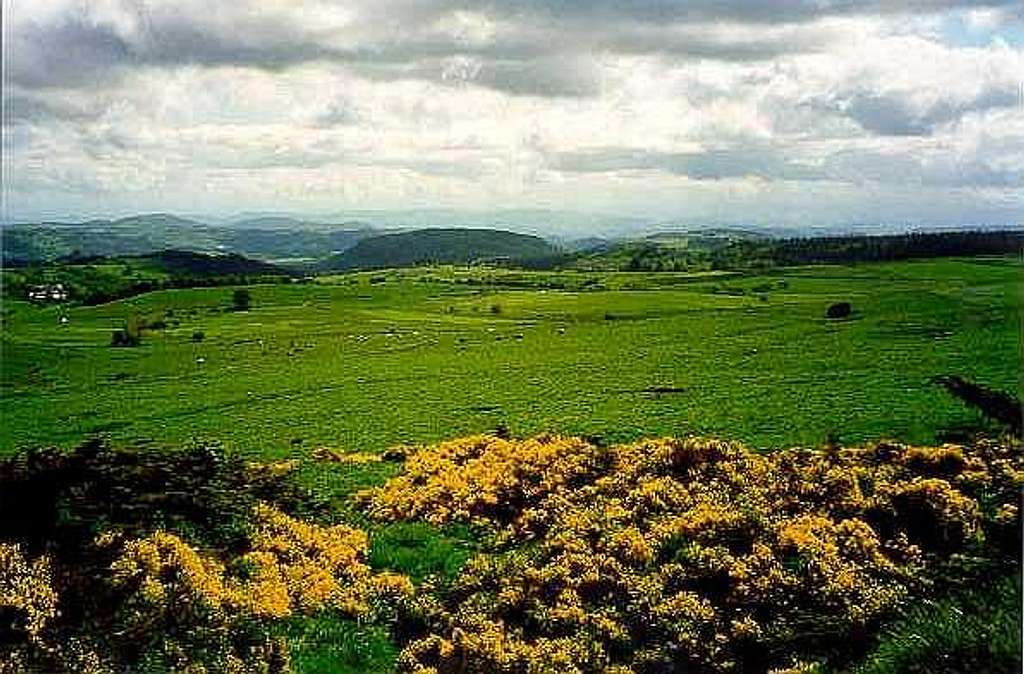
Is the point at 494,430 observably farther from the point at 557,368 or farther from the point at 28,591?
the point at 28,591

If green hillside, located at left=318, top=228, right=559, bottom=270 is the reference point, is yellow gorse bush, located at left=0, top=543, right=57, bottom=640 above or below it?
below

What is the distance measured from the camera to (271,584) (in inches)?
373

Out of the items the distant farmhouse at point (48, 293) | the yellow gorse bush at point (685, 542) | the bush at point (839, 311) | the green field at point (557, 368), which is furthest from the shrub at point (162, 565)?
the bush at point (839, 311)

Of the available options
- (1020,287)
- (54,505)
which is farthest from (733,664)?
(54,505)

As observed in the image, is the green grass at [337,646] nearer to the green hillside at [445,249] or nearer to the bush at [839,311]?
the bush at [839,311]

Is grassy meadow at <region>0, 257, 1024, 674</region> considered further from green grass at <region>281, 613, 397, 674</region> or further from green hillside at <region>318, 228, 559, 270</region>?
green hillside at <region>318, 228, 559, 270</region>

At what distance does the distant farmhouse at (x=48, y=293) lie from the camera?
1387 centimetres

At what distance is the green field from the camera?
440 inches

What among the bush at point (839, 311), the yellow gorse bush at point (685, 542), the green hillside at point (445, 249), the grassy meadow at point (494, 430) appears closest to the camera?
the yellow gorse bush at point (685, 542)

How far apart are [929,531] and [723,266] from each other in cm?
749

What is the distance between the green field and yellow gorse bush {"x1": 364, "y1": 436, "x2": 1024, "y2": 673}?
0.58 metres

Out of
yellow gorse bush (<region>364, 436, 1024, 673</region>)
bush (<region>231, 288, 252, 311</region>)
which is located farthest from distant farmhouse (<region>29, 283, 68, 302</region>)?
yellow gorse bush (<region>364, 436, 1024, 673</region>)

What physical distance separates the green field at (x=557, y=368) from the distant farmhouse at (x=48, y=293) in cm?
54

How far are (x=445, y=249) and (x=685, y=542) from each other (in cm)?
6954
